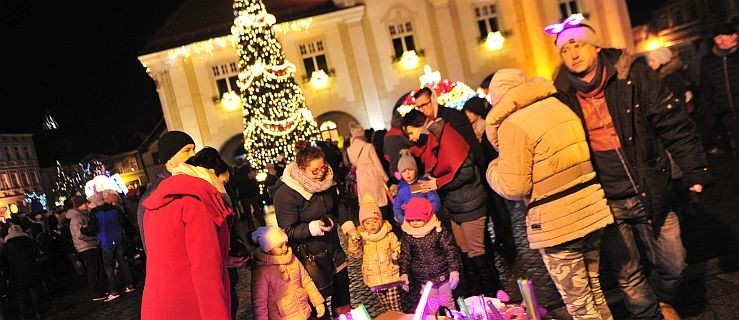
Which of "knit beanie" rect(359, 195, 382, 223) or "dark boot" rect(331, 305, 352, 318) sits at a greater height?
"knit beanie" rect(359, 195, 382, 223)

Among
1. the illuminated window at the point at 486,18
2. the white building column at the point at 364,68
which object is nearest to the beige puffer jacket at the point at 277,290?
the white building column at the point at 364,68

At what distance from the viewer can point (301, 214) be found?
4.88 meters

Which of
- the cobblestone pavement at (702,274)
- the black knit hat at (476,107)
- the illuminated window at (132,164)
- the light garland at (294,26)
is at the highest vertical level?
the light garland at (294,26)

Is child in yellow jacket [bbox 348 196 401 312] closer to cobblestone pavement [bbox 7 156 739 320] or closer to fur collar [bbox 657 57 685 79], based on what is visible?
cobblestone pavement [bbox 7 156 739 320]

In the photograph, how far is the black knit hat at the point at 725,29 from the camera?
274 inches

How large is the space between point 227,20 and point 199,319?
27.8 m

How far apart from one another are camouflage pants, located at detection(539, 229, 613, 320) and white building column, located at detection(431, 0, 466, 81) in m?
25.0

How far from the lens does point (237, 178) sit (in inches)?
576

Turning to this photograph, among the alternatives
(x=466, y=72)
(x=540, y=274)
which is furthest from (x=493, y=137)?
(x=466, y=72)

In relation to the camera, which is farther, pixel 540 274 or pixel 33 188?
pixel 33 188

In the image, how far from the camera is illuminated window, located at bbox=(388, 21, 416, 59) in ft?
92.8

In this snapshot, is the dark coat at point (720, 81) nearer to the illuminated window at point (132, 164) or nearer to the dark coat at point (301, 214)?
the dark coat at point (301, 214)

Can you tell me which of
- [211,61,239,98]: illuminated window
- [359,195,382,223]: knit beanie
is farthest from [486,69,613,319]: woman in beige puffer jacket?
[211,61,239,98]: illuminated window

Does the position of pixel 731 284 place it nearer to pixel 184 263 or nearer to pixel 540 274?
pixel 540 274
